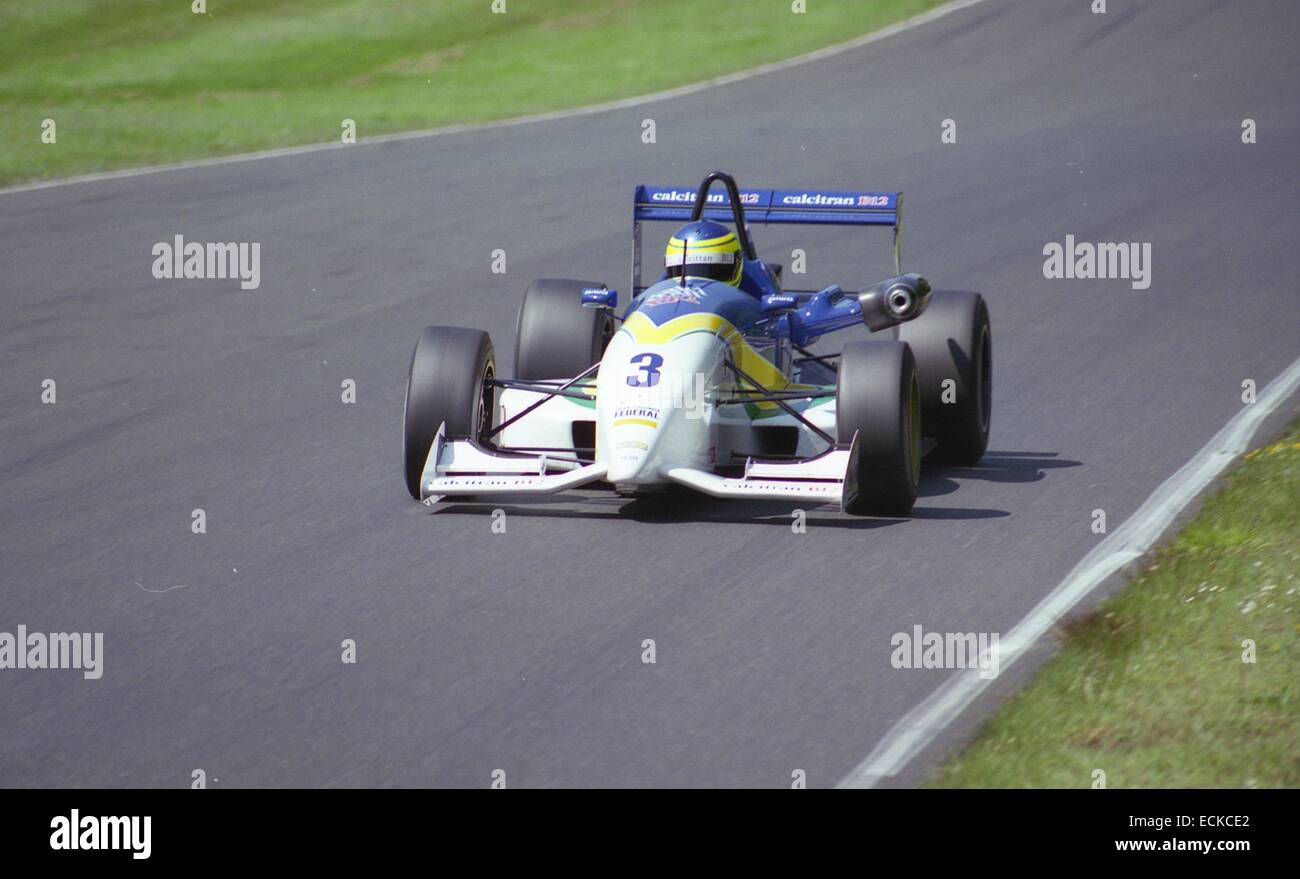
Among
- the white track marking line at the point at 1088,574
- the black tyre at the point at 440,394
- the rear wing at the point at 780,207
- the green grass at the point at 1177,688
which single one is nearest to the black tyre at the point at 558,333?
the rear wing at the point at 780,207

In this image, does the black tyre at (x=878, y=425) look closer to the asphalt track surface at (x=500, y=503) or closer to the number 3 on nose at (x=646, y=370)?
the asphalt track surface at (x=500, y=503)

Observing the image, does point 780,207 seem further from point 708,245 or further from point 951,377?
point 951,377

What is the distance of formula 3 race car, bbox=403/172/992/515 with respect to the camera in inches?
324

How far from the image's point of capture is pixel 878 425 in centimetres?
824

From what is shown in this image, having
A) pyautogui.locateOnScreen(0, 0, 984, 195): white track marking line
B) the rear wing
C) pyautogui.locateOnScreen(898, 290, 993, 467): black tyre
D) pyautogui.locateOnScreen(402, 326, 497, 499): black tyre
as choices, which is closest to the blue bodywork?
the rear wing

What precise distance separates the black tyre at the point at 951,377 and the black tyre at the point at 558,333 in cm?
165

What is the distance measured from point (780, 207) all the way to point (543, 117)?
15.1 metres

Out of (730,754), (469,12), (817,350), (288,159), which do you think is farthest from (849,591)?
(469,12)

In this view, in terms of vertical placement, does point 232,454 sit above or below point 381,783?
above

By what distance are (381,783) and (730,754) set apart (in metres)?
1.05

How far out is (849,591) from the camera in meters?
7.35

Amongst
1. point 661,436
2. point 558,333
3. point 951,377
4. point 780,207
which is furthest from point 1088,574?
point 558,333

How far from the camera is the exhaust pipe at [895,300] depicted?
8.91 meters

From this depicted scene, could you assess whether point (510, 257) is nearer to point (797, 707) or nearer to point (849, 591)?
point (849, 591)
